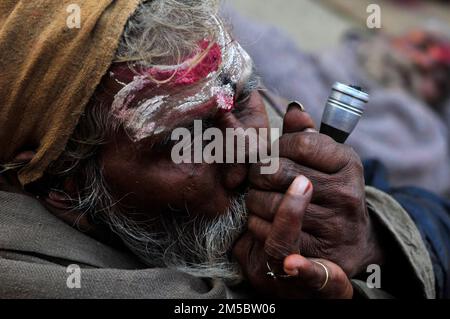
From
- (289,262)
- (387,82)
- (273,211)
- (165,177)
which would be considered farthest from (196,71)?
(387,82)

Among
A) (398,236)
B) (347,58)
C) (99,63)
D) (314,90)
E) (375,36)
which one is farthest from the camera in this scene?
(375,36)

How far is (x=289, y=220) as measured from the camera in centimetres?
138

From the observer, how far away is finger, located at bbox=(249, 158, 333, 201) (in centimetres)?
152

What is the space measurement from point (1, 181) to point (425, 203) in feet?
4.96

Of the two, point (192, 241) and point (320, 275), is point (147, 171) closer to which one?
point (192, 241)

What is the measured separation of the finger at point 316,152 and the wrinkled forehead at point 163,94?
20 centimetres

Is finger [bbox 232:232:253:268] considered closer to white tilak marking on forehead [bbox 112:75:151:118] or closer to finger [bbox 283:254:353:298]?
finger [bbox 283:254:353:298]

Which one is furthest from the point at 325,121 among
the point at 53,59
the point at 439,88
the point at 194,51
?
the point at 439,88

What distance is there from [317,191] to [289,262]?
0.26 metres

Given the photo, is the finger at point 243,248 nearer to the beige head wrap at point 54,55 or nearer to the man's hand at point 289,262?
the man's hand at point 289,262

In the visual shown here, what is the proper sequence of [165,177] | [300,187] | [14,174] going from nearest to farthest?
[300,187], [165,177], [14,174]

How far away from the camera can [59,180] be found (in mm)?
1728

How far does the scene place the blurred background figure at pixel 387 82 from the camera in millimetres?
3121

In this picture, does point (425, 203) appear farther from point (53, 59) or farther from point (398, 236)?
point (53, 59)
